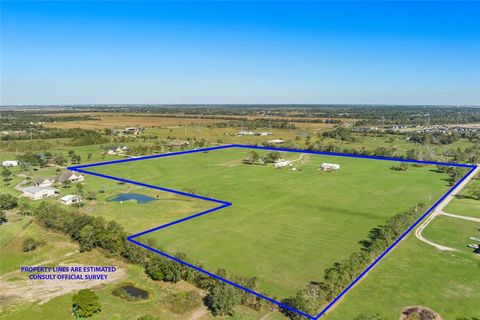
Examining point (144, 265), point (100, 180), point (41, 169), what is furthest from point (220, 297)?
point (41, 169)

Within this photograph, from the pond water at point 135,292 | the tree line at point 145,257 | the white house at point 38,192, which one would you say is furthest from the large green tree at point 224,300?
the white house at point 38,192

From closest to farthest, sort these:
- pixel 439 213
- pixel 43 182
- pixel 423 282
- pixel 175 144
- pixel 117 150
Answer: pixel 423 282
pixel 439 213
pixel 43 182
pixel 117 150
pixel 175 144

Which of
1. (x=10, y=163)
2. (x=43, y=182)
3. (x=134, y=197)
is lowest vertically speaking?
(x=134, y=197)

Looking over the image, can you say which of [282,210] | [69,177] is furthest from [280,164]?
[69,177]

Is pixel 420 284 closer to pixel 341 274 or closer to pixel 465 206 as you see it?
pixel 341 274

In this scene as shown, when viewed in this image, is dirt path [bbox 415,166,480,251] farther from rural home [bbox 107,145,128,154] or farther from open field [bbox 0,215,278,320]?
rural home [bbox 107,145,128,154]

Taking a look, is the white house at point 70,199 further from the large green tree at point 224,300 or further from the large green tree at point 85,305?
the large green tree at point 224,300
